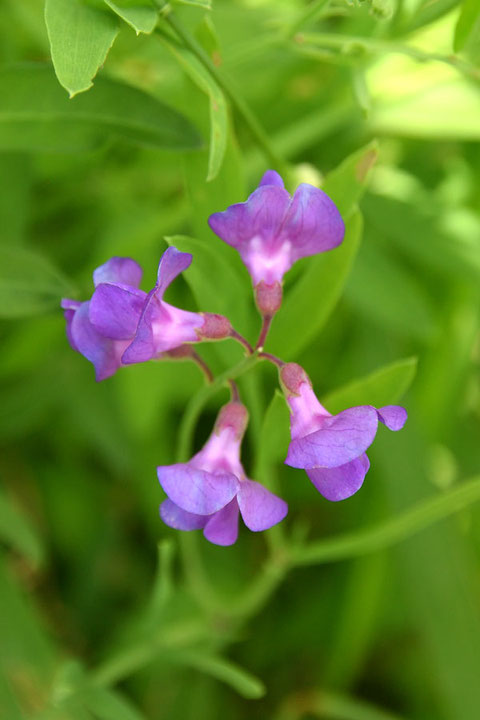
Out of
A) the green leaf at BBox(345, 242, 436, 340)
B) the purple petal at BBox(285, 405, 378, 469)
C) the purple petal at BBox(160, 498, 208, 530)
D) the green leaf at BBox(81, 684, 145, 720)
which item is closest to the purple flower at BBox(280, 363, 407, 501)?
the purple petal at BBox(285, 405, 378, 469)

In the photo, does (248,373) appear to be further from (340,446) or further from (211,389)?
(340,446)

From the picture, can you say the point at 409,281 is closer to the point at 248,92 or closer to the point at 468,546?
the point at 248,92

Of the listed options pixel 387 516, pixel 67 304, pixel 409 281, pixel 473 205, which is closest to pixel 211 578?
pixel 387 516

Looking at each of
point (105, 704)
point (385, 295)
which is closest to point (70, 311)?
point (105, 704)

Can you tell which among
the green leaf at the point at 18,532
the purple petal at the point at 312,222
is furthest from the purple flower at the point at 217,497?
the green leaf at the point at 18,532

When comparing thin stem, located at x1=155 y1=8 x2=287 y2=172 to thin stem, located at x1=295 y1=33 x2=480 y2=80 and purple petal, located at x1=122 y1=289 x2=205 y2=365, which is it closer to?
thin stem, located at x1=295 y1=33 x2=480 y2=80

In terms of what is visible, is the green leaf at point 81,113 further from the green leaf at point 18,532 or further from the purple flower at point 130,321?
the green leaf at point 18,532
